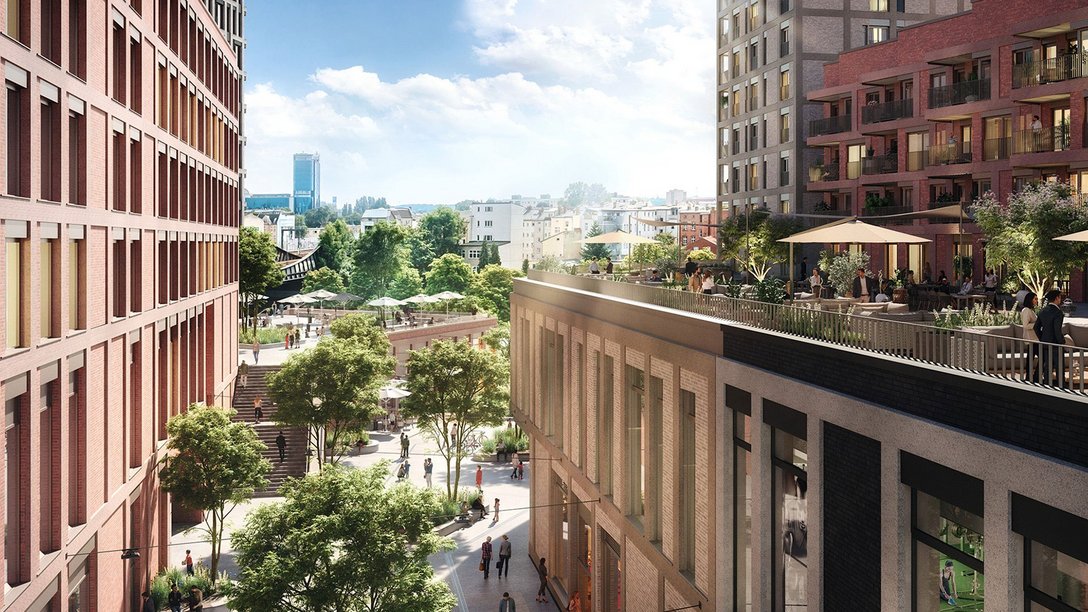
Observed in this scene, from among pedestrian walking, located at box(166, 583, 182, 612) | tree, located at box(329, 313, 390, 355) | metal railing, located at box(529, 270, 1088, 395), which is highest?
metal railing, located at box(529, 270, 1088, 395)

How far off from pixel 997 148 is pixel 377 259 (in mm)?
99755

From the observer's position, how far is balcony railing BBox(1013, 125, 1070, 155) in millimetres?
36000

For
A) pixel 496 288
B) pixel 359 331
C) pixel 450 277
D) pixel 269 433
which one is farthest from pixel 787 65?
pixel 450 277

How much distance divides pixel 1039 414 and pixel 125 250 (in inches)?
928

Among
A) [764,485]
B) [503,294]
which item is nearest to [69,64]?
[764,485]

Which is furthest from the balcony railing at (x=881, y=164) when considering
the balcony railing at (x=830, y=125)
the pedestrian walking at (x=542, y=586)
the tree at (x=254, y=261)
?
the tree at (x=254, y=261)

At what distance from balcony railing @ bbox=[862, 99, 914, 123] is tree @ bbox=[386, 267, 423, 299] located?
92.6 meters

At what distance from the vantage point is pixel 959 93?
4200 centimetres

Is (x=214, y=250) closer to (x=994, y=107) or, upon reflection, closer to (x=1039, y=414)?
(x=994, y=107)

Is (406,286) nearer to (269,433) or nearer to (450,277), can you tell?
(450,277)

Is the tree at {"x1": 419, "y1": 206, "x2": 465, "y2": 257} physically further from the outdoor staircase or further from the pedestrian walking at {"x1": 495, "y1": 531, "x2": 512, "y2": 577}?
the pedestrian walking at {"x1": 495, "y1": 531, "x2": 512, "y2": 577}

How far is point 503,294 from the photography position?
117 metres

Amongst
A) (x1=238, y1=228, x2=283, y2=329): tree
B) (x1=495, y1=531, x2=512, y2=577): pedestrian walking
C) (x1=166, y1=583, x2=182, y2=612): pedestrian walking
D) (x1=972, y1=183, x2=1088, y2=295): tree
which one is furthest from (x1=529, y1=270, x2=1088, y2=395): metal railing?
(x1=238, y1=228, x2=283, y2=329): tree

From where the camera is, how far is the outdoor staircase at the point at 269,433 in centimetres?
4541
